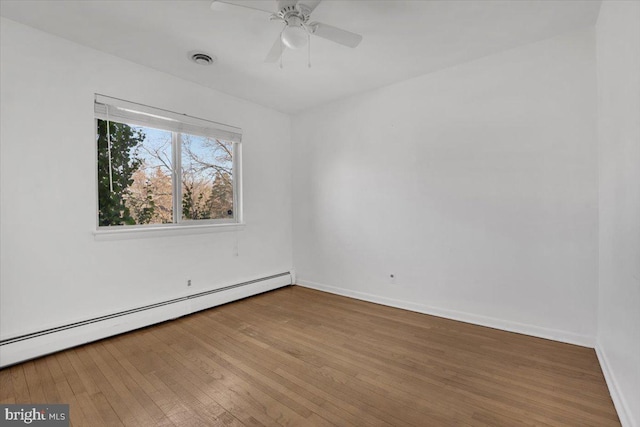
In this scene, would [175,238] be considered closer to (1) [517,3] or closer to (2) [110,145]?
(2) [110,145]

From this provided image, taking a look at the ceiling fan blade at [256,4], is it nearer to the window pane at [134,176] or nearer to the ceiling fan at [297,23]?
the ceiling fan at [297,23]

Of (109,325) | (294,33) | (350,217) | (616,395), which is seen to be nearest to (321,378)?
(616,395)

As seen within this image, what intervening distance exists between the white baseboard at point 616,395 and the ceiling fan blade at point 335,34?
263 centimetres

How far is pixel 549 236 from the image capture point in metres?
2.44

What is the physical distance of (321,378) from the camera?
1.92 meters

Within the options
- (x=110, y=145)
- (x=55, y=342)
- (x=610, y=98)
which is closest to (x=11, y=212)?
(x=110, y=145)

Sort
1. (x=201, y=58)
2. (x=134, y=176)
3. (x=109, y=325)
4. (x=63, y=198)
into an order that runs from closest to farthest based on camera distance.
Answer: (x=63, y=198)
(x=109, y=325)
(x=201, y=58)
(x=134, y=176)

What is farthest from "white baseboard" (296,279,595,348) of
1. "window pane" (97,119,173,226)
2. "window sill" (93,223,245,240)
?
"window pane" (97,119,173,226)

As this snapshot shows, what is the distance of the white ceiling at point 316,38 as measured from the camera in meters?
2.04

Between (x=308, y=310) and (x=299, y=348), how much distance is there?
0.91 metres

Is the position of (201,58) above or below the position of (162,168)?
above

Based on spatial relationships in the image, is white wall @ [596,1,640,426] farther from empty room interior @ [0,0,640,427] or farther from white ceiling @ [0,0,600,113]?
white ceiling @ [0,0,600,113]

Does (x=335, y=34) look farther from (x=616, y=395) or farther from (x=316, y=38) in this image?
(x=616, y=395)

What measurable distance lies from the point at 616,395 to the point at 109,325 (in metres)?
3.72
